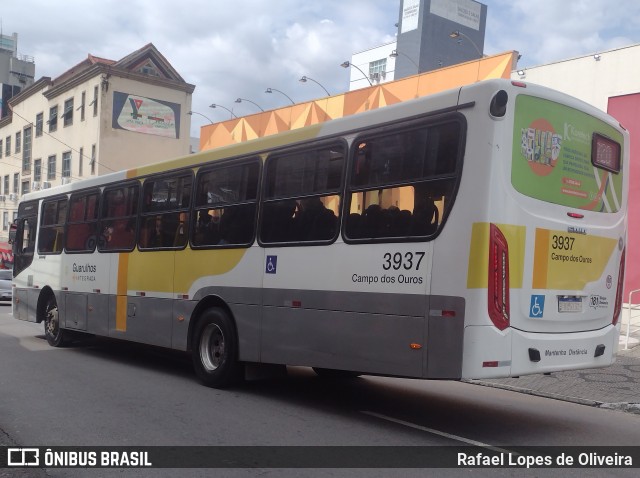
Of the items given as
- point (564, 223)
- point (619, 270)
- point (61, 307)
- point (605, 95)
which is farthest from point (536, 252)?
point (605, 95)

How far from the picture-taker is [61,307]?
1227 centimetres

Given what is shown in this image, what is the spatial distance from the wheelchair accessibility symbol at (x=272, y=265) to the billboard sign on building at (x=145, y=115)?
114 ft

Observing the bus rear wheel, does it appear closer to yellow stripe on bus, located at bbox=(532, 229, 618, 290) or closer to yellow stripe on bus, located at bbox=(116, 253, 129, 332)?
yellow stripe on bus, located at bbox=(116, 253, 129, 332)

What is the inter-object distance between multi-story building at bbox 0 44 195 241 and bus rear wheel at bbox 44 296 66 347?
2769 centimetres

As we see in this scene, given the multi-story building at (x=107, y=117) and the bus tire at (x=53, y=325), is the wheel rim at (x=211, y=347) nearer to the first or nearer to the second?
the bus tire at (x=53, y=325)

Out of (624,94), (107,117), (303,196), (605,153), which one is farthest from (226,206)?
(107,117)

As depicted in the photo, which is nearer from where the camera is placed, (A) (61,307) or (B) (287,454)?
(B) (287,454)

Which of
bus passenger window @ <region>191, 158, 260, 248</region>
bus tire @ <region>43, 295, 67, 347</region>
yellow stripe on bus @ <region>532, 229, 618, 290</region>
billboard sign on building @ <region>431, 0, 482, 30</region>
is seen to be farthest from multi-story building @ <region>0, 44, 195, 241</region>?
billboard sign on building @ <region>431, 0, 482, 30</region>

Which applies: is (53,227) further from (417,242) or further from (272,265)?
(417,242)

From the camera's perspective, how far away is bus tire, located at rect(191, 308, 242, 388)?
8.14 metres

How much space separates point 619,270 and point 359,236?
Result: 295 cm

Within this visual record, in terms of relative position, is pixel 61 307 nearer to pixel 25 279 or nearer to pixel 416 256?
pixel 25 279

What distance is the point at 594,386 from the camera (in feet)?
31.0

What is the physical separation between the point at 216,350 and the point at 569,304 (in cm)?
465
